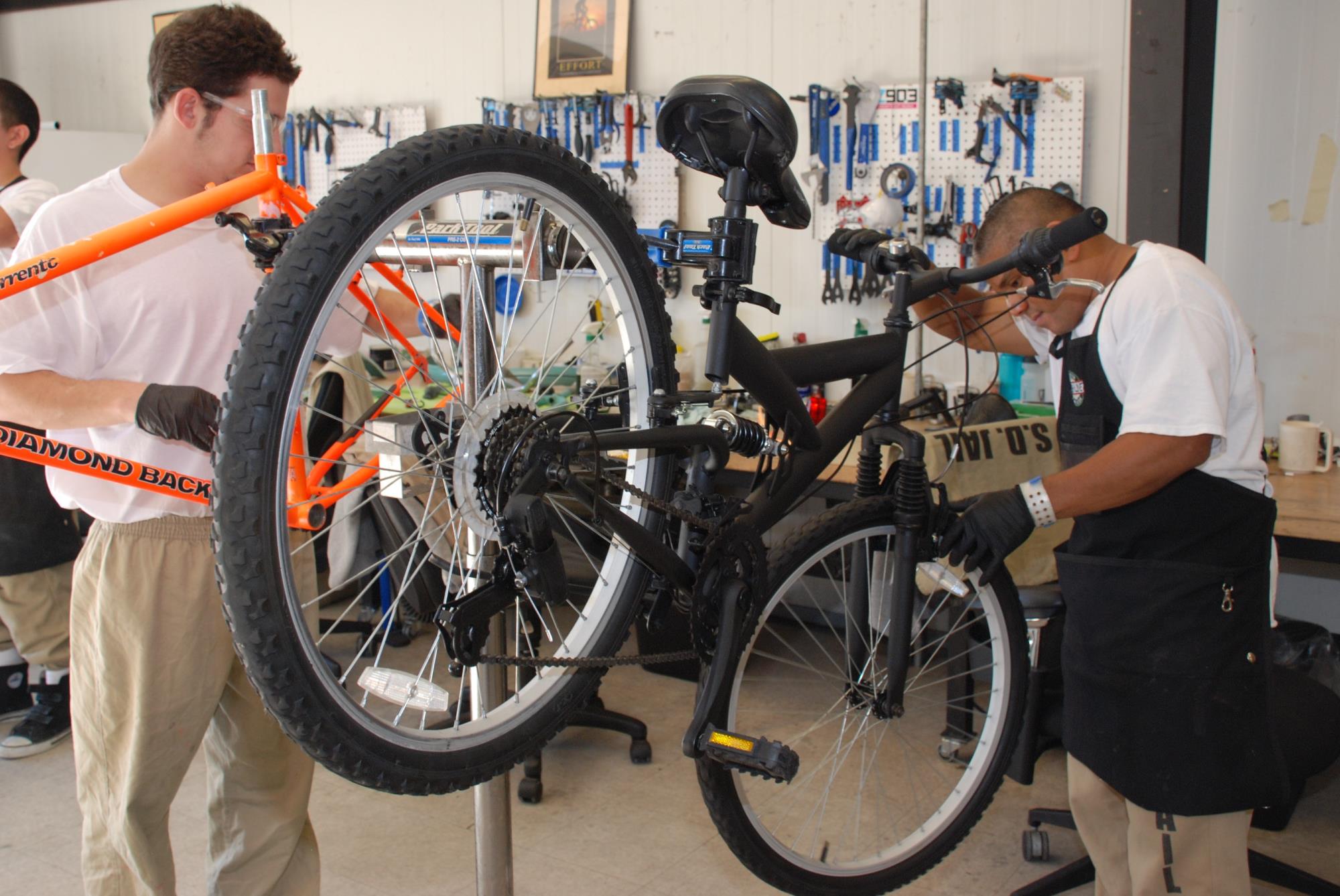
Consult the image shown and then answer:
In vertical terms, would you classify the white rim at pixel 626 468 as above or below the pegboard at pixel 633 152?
below

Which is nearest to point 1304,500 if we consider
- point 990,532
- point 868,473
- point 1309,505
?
point 1309,505

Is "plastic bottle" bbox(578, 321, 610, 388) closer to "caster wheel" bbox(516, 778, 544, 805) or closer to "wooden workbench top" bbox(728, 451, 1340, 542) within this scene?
"wooden workbench top" bbox(728, 451, 1340, 542)

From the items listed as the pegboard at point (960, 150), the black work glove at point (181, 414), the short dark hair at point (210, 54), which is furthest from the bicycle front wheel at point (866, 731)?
the pegboard at point (960, 150)

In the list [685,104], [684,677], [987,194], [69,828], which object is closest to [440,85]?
[987,194]

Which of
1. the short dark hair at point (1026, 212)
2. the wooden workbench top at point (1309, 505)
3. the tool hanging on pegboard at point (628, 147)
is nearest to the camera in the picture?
the short dark hair at point (1026, 212)

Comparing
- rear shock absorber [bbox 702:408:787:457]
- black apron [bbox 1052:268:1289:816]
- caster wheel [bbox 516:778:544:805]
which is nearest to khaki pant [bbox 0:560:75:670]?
caster wheel [bbox 516:778:544:805]

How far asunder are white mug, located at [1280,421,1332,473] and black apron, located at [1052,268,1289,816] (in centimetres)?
115

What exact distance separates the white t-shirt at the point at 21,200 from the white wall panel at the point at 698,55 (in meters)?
1.89

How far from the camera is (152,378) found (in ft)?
5.38

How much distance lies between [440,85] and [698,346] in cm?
164

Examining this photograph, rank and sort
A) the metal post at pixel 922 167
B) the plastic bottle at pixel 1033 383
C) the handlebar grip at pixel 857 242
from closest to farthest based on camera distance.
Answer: the handlebar grip at pixel 857 242 → the metal post at pixel 922 167 → the plastic bottle at pixel 1033 383

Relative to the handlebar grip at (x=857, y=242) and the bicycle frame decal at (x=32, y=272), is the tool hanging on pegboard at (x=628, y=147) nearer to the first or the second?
the handlebar grip at (x=857, y=242)

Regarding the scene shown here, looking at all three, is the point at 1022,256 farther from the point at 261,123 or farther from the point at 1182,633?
the point at 261,123

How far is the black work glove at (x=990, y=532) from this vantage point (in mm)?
1595
